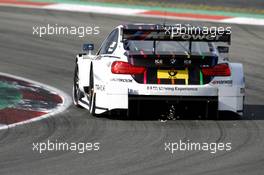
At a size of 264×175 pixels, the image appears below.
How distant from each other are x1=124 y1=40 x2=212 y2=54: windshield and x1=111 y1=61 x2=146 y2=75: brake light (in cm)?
41

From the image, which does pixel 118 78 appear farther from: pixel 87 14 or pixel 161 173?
pixel 87 14

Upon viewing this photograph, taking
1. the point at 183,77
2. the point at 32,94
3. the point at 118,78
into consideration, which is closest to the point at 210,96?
the point at 183,77

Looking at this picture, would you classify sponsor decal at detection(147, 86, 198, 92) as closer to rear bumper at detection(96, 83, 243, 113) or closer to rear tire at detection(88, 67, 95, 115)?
rear bumper at detection(96, 83, 243, 113)

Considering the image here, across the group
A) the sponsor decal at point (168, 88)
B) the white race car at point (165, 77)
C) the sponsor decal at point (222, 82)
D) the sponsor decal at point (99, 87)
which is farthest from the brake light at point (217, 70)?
the sponsor decal at point (99, 87)

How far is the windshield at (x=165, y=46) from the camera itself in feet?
43.8

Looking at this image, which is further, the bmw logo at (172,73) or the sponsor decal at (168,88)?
the bmw logo at (172,73)

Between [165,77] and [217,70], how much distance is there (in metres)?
0.74

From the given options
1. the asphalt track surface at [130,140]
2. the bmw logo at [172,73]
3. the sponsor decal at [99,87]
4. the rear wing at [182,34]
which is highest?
the rear wing at [182,34]

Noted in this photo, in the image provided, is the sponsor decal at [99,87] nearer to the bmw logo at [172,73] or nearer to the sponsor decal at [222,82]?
the bmw logo at [172,73]

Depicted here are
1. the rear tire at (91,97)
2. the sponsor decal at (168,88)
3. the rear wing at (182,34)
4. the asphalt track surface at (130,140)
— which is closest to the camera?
the asphalt track surface at (130,140)

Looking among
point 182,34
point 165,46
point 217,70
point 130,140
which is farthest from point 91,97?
point 130,140

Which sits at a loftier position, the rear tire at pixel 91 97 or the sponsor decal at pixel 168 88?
the sponsor decal at pixel 168 88

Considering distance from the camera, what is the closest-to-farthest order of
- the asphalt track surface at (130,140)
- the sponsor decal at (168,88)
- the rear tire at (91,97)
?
the asphalt track surface at (130,140) → the sponsor decal at (168,88) → the rear tire at (91,97)

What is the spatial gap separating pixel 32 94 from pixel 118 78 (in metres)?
2.82
